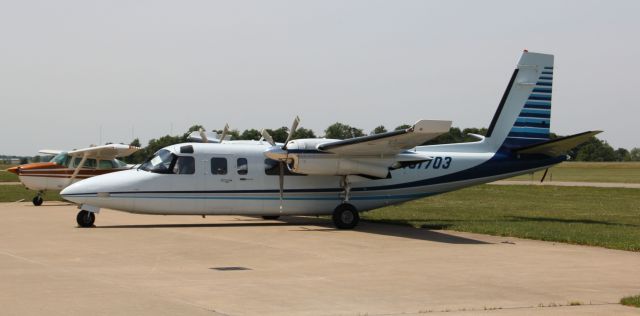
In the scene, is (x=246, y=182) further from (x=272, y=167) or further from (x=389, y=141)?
(x=389, y=141)

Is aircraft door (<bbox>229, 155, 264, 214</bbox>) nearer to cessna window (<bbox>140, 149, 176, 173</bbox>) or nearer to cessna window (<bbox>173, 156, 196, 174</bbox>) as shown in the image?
cessna window (<bbox>173, 156, 196, 174</bbox>)

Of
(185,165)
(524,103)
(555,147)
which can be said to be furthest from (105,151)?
(555,147)

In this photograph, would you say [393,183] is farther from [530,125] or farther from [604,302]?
[604,302]

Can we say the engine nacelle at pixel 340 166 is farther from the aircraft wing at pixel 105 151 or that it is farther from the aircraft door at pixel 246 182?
the aircraft wing at pixel 105 151

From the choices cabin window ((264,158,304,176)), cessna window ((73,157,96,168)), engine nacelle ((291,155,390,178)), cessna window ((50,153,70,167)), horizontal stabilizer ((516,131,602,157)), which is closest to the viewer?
engine nacelle ((291,155,390,178))

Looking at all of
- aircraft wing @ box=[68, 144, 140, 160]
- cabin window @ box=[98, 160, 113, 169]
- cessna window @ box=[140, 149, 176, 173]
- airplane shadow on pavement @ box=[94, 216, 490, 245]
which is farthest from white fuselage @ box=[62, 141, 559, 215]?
cabin window @ box=[98, 160, 113, 169]

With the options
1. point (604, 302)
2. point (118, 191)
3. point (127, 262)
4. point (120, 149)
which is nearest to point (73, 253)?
point (127, 262)

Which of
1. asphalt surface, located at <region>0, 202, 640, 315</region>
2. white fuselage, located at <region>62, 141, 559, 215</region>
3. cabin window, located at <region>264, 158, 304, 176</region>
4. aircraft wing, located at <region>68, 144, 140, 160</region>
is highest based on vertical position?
aircraft wing, located at <region>68, 144, 140, 160</region>

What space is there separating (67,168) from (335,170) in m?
15.4

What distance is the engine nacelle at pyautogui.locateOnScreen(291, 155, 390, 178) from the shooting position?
2102 cm

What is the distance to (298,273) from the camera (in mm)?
12773

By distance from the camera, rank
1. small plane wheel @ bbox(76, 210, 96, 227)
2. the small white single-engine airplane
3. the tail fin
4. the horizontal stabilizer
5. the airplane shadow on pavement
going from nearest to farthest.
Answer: the airplane shadow on pavement
small plane wheel @ bbox(76, 210, 96, 227)
the horizontal stabilizer
the tail fin
the small white single-engine airplane

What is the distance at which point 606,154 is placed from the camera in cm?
14888

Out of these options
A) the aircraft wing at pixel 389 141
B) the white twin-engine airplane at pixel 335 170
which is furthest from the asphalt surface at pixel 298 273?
the aircraft wing at pixel 389 141
